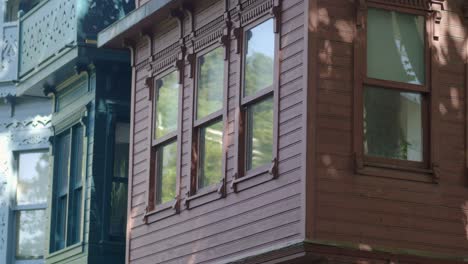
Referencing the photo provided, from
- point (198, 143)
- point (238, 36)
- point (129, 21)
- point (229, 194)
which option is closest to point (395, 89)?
point (238, 36)

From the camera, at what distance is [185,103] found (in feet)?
67.2

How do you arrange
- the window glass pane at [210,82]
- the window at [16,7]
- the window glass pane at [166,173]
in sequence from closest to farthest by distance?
the window glass pane at [210,82] → the window glass pane at [166,173] → the window at [16,7]

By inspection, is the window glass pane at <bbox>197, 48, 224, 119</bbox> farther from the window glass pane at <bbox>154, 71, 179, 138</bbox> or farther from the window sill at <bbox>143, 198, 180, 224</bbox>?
the window sill at <bbox>143, 198, 180, 224</bbox>

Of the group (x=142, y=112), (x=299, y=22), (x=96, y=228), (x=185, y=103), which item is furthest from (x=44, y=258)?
(x=299, y=22)

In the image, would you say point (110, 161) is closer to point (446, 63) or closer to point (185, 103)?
point (185, 103)

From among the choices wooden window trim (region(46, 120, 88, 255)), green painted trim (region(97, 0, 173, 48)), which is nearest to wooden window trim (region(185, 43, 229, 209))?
green painted trim (region(97, 0, 173, 48))

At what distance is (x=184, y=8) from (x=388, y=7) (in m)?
4.29

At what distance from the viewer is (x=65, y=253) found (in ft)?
81.7

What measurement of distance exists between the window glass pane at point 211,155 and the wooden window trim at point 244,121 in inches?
27.2

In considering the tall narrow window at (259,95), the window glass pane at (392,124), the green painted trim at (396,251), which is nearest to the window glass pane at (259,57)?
the tall narrow window at (259,95)

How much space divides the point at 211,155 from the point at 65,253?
20.7 feet

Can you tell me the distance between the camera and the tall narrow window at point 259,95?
17.9 m

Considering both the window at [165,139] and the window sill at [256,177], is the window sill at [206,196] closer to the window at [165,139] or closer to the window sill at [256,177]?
the window sill at [256,177]

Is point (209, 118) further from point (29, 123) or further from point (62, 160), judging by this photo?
point (29, 123)
